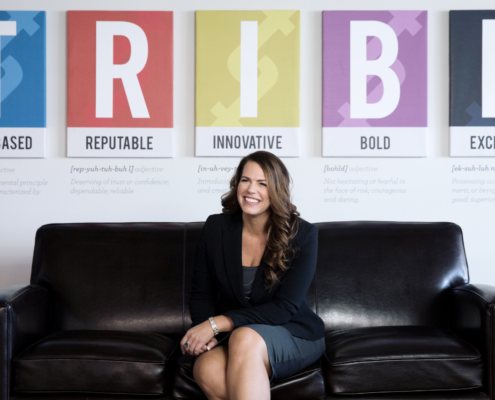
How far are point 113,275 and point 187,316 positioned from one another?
0.44m

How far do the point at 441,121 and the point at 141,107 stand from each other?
1939 mm

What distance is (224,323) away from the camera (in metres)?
1.79

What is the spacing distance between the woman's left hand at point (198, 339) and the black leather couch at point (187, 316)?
0.38ft

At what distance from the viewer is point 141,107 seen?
297 centimetres

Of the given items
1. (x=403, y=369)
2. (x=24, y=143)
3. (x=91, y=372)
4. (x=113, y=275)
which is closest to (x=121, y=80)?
(x=24, y=143)

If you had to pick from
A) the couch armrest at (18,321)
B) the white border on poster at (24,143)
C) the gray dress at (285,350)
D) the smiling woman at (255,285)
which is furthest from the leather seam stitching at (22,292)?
the white border on poster at (24,143)

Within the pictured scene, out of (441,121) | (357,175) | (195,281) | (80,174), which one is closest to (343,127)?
(357,175)

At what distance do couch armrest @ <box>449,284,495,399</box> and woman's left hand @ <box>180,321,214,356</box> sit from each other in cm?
112

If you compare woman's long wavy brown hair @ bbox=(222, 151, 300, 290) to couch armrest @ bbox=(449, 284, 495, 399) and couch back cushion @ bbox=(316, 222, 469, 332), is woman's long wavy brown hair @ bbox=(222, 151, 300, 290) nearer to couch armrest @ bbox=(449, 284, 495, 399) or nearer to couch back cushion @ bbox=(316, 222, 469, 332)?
couch back cushion @ bbox=(316, 222, 469, 332)

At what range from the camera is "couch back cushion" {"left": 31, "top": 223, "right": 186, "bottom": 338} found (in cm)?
230

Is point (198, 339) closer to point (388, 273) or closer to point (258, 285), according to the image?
point (258, 285)

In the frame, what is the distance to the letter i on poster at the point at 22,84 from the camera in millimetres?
2990

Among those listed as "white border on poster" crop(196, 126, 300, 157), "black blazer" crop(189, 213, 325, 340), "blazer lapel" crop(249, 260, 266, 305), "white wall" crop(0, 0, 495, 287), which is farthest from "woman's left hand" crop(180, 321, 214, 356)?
"white border on poster" crop(196, 126, 300, 157)

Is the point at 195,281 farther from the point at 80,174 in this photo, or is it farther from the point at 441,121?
the point at 441,121
